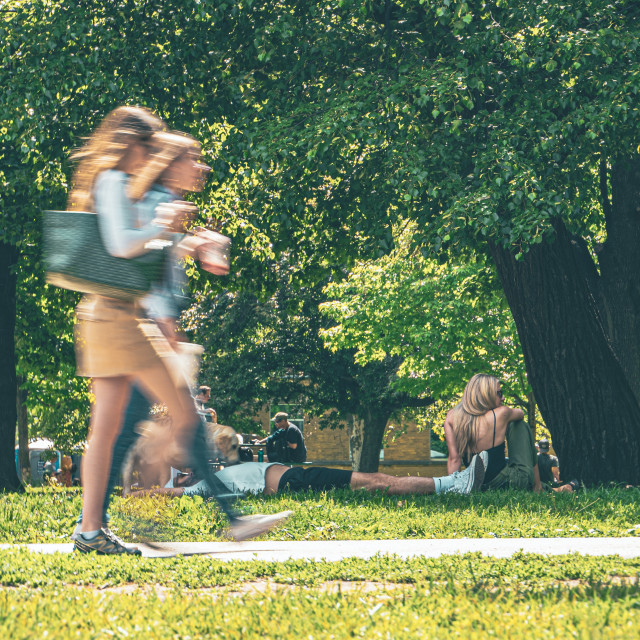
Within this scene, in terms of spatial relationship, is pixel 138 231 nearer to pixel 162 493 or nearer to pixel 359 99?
pixel 162 493

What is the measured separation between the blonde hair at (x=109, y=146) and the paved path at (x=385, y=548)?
1.82m

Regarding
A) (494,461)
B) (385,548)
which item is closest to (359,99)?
(494,461)

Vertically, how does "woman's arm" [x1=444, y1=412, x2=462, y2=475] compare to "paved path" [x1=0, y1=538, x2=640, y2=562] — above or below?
above

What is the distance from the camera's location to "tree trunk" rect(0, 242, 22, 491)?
13.7 m

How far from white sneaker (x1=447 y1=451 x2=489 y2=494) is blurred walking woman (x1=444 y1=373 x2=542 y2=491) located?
229 millimetres

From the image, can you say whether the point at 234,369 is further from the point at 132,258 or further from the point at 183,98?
the point at 132,258

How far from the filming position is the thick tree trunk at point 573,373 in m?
10.1

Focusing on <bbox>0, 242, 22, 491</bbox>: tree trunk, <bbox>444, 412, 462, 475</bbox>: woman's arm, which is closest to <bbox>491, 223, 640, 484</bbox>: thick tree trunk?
<bbox>444, 412, 462, 475</bbox>: woman's arm

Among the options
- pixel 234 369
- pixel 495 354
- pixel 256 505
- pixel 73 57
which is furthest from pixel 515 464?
pixel 234 369

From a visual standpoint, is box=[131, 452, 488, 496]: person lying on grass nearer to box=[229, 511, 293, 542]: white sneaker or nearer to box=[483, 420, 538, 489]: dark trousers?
box=[483, 420, 538, 489]: dark trousers

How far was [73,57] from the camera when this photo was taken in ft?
35.5

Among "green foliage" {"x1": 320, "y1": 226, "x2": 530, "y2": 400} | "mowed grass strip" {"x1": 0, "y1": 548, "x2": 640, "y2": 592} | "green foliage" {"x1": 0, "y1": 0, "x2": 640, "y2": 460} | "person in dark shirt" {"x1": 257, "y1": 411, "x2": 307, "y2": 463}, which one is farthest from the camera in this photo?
"green foliage" {"x1": 320, "y1": 226, "x2": 530, "y2": 400}

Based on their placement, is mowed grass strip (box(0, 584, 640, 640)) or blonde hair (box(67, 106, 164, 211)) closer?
mowed grass strip (box(0, 584, 640, 640))

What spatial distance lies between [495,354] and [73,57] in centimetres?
1741
